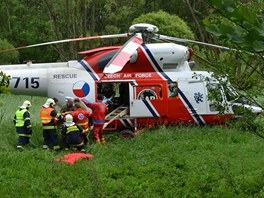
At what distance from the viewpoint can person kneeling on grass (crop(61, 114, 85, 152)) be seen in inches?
381

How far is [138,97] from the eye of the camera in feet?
36.7

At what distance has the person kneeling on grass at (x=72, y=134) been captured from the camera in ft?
31.7

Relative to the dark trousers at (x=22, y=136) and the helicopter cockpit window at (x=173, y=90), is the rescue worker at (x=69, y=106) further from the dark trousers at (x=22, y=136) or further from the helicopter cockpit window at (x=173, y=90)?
the helicopter cockpit window at (x=173, y=90)

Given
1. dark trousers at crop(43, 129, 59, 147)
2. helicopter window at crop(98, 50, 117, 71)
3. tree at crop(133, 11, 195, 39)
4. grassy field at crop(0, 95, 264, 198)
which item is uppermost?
tree at crop(133, 11, 195, 39)

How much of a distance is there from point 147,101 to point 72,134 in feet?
7.24

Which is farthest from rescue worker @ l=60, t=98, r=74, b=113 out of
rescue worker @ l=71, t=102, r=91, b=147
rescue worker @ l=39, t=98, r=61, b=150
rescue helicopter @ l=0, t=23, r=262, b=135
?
rescue helicopter @ l=0, t=23, r=262, b=135

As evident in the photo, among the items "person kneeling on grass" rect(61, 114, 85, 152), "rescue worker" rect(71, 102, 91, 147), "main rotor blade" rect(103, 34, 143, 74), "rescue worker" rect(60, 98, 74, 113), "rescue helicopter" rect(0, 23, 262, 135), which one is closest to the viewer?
"main rotor blade" rect(103, 34, 143, 74)

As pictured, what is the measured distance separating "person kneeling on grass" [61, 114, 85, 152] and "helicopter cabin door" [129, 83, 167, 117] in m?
1.79

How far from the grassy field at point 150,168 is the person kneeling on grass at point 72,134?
0.82 ft

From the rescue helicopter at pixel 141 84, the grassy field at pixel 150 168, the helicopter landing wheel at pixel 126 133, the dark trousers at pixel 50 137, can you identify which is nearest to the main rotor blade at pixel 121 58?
the rescue helicopter at pixel 141 84

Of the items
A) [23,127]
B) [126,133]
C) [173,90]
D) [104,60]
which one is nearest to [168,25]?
[173,90]

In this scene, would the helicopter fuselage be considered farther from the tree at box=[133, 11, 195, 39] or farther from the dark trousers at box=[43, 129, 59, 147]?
the tree at box=[133, 11, 195, 39]

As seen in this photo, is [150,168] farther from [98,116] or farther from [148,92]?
[148,92]

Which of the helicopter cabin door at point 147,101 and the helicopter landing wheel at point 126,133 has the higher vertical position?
the helicopter cabin door at point 147,101
